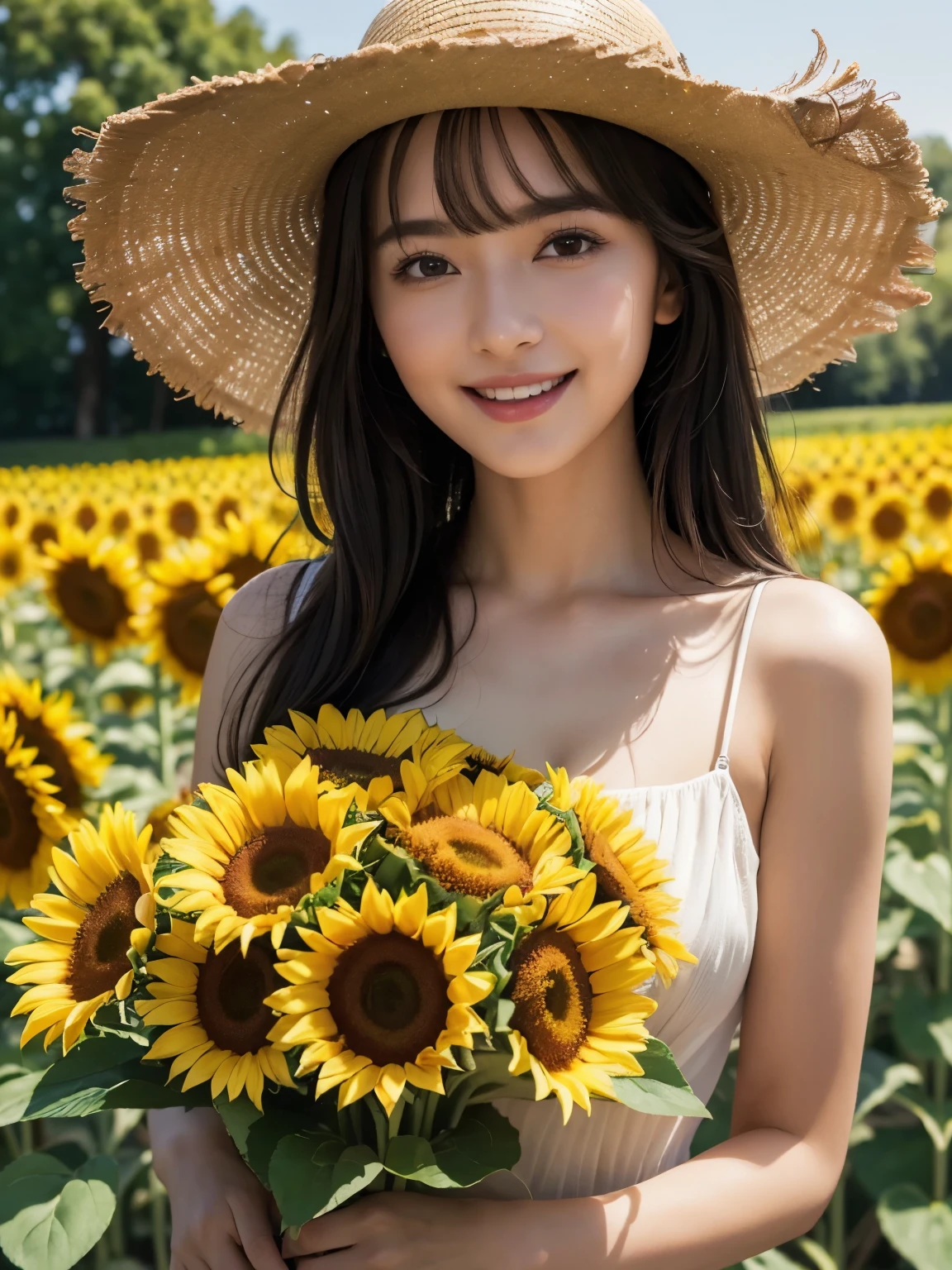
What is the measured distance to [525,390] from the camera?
1.79 meters

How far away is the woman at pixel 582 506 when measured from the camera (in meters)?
1.67

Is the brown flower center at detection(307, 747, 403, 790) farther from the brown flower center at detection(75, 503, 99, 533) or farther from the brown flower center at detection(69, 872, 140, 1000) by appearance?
the brown flower center at detection(75, 503, 99, 533)

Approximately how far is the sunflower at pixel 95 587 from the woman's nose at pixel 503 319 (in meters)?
2.26

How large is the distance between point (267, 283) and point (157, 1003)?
60.2 inches

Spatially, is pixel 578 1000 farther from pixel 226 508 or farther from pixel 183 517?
pixel 226 508

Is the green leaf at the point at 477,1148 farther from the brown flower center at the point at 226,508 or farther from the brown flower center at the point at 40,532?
the brown flower center at the point at 40,532

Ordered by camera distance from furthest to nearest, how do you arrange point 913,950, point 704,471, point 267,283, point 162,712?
point 913,950 → point 162,712 → point 267,283 → point 704,471

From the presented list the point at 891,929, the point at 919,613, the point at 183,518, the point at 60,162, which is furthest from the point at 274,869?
the point at 60,162

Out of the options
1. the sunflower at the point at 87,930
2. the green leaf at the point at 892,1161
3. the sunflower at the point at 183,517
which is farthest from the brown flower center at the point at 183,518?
the sunflower at the point at 87,930

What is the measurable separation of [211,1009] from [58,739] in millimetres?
1660

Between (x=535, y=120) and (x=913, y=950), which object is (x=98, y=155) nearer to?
(x=535, y=120)

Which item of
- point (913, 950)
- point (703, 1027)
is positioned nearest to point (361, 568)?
point (703, 1027)

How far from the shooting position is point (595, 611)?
2.06 metres

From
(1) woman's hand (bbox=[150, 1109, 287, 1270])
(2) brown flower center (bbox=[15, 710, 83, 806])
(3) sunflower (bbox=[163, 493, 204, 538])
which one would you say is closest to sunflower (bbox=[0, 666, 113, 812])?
(2) brown flower center (bbox=[15, 710, 83, 806])
